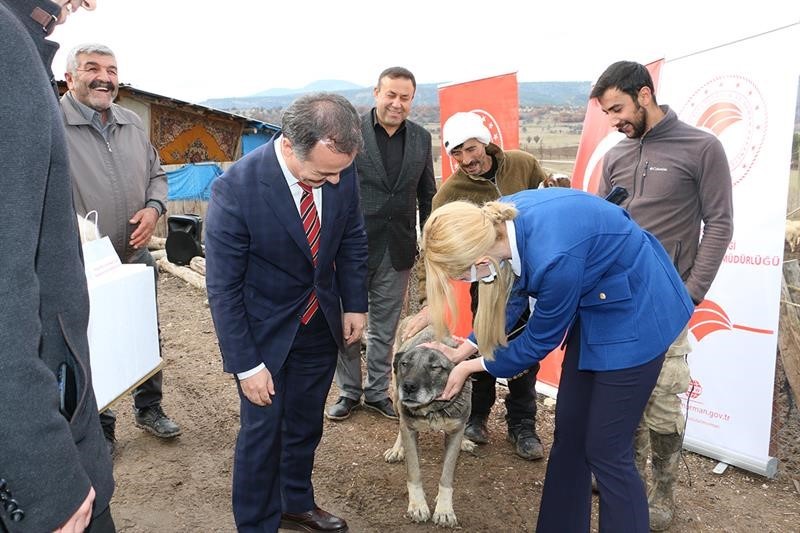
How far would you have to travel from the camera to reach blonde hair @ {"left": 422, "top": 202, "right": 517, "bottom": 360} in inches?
96.6

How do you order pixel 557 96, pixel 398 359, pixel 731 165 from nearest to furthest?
pixel 398 359 < pixel 731 165 < pixel 557 96

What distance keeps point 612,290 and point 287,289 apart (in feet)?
5.14

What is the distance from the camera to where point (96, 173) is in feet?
13.2

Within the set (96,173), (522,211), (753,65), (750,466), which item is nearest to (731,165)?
(753,65)

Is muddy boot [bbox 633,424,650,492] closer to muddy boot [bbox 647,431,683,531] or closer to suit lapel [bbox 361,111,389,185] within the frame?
muddy boot [bbox 647,431,683,531]

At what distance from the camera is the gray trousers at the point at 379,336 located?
499 cm

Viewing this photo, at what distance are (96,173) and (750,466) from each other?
5.00 m

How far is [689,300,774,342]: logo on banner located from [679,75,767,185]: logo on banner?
3.03ft

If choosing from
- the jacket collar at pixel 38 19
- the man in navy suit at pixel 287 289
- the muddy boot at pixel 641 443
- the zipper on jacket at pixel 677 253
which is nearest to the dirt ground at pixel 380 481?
the muddy boot at pixel 641 443

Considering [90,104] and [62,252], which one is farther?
[90,104]

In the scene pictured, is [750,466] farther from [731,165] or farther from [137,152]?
[137,152]

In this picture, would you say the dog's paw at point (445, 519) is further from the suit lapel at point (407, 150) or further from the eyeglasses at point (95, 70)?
the eyeglasses at point (95, 70)

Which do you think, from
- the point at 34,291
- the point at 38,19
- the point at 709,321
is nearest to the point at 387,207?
the point at 709,321

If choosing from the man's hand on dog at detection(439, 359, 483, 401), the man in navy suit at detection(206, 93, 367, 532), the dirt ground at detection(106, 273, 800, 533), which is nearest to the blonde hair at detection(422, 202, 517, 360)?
the man's hand on dog at detection(439, 359, 483, 401)
